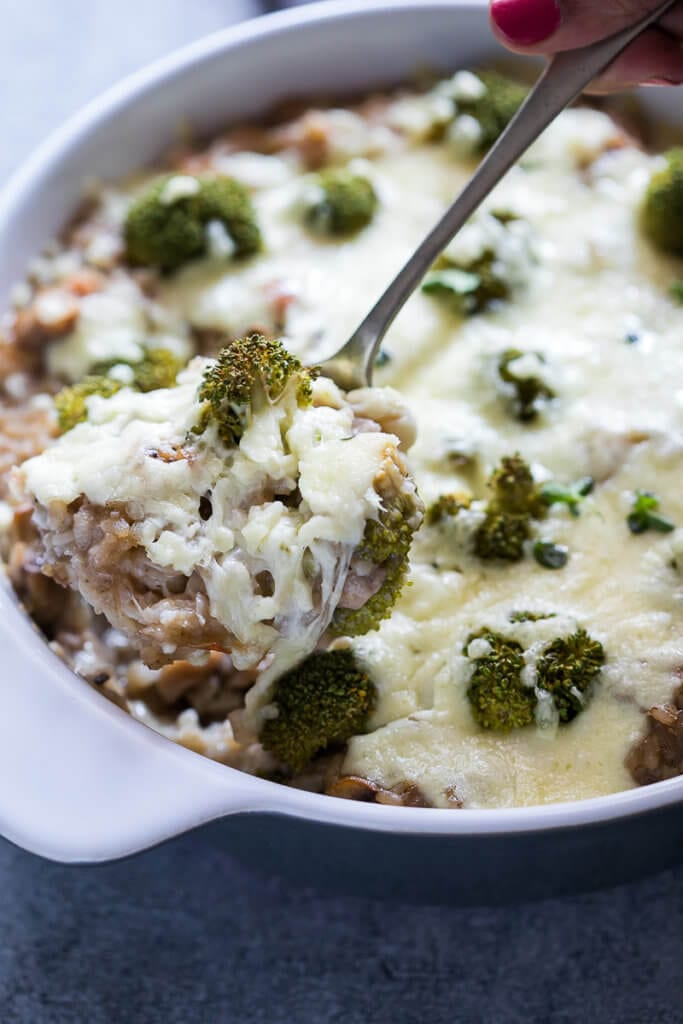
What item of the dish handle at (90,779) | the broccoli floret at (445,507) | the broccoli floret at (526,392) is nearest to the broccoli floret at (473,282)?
the broccoli floret at (526,392)

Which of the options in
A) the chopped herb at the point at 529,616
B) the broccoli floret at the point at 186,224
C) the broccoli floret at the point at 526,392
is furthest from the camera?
the broccoli floret at the point at 186,224

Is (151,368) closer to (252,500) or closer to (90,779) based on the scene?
(252,500)

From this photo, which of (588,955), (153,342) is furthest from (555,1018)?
(153,342)

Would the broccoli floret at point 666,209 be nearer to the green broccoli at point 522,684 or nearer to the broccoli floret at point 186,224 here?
the broccoli floret at point 186,224

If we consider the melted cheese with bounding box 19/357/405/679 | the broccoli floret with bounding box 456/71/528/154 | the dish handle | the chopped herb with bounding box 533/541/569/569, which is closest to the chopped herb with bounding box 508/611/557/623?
the chopped herb with bounding box 533/541/569/569

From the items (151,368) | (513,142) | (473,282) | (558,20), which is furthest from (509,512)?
(558,20)
